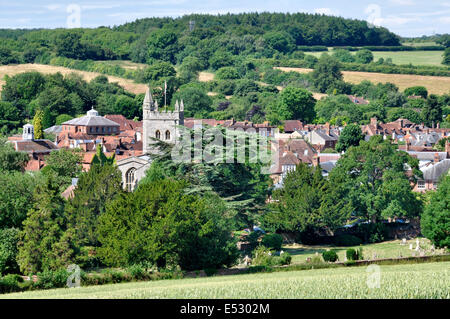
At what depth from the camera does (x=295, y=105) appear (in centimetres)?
13825

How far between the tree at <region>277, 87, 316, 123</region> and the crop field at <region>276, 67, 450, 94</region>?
1297 inches

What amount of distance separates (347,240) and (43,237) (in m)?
26.5

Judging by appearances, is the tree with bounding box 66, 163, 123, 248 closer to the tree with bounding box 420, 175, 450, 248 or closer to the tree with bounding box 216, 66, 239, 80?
the tree with bounding box 420, 175, 450, 248

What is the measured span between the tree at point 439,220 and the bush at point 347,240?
8251mm

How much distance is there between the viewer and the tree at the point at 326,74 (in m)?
170

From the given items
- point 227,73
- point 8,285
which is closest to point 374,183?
point 8,285

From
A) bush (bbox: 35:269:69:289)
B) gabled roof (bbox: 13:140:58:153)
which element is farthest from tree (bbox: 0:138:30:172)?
bush (bbox: 35:269:69:289)

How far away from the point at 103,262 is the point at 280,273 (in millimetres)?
9119

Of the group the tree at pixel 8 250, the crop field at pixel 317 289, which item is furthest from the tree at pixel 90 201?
the crop field at pixel 317 289

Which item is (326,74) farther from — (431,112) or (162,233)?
(162,233)

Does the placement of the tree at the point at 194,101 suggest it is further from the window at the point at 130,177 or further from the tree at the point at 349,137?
the window at the point at 130,177

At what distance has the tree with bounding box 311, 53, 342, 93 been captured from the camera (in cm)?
17050

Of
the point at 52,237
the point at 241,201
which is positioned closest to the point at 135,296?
the point at 52,237

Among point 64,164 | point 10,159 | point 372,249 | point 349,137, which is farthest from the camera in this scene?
point 349,137
